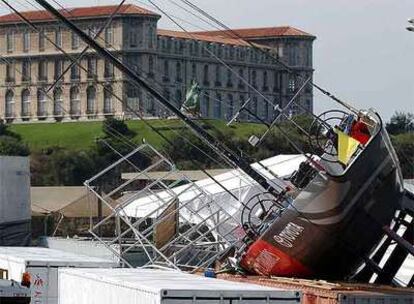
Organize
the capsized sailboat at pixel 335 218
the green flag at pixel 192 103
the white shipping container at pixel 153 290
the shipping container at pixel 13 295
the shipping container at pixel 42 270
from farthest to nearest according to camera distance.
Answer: the green flag at pixel 192 103 → the capsized sailboat at pixel 335 218 → the shipping container at pixel 42 270 → the shipping container at pixel 13 295 → the white shipping container at pixel 153 290

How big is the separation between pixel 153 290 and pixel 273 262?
37.7 ft

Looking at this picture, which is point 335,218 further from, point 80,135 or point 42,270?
point 80,135

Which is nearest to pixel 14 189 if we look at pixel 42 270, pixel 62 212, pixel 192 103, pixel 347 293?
pixel 192 103

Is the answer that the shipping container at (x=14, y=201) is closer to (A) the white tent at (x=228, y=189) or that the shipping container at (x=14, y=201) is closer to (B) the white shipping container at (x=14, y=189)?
(B) the white shipping container at (x=14, y=189)

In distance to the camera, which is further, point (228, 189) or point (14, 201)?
point (14, 201)

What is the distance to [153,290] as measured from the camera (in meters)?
29.2

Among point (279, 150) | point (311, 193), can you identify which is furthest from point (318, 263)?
point (279, 150)

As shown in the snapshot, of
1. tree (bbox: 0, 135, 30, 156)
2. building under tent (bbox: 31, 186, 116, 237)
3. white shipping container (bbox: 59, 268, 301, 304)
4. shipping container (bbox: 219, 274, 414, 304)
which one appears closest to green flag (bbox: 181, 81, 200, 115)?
white shipping container (bbox: 59, 268, 301, 304)

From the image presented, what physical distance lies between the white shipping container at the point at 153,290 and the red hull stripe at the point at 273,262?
17.7 feet

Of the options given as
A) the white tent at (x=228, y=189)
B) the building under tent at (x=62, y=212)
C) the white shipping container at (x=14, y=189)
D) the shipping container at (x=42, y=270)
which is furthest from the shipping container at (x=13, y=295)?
the building under tent at (x=62, y=212)

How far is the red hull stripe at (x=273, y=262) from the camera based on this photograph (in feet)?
132

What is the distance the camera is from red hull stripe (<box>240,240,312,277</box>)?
132ft

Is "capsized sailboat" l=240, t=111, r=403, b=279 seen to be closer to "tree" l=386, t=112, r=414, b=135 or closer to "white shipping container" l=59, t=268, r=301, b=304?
"white shipping container" l=59, t=268, r=301, b=304

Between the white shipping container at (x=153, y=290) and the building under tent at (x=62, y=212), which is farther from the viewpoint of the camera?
the building under tent at (x=62, y=212)
